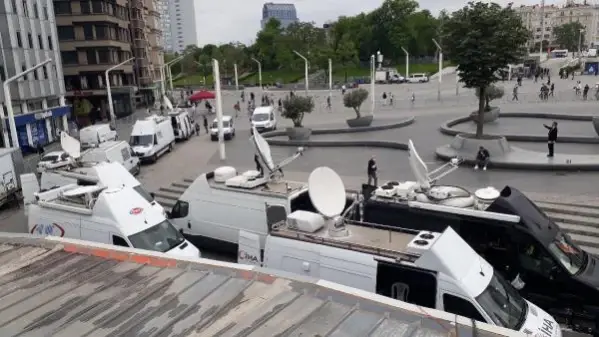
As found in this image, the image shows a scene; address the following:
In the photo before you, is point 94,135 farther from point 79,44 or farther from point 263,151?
point 79,44

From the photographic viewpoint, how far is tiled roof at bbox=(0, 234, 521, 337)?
15.6 feet

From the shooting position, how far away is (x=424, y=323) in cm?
470

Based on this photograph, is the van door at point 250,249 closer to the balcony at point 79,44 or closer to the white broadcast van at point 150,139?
the white broadcast van at point 150,139

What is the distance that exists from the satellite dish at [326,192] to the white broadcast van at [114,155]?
12.5 m

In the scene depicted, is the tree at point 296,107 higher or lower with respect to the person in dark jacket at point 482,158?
higher

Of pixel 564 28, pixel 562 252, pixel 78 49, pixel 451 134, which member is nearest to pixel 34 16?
pixel 78 49

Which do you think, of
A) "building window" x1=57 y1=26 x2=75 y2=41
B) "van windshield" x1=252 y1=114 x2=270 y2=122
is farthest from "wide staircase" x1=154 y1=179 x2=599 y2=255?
"building window" x1=57 y1=26 x2=75 y2=41

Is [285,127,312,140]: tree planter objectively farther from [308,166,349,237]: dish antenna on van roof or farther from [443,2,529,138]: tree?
[308,166,349,237]: dish antenna on van roof

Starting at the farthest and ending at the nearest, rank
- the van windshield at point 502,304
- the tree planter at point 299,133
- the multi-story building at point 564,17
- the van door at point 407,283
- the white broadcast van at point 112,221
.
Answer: the multi-story building at point 564,17, the tree planter at point 299,133, the white broadcast van at point 112,221, the van door at point 407,283, the van windshield at point 502,304

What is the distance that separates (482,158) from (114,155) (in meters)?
15.2

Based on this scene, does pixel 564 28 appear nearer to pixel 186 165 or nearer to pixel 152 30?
pixel 152 30

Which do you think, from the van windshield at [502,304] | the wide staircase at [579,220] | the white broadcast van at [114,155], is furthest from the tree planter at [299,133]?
the van windshield at [502,304]

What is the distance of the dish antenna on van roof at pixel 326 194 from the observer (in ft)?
30.7

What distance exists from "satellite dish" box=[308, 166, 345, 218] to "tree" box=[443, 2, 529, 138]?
470 inches
